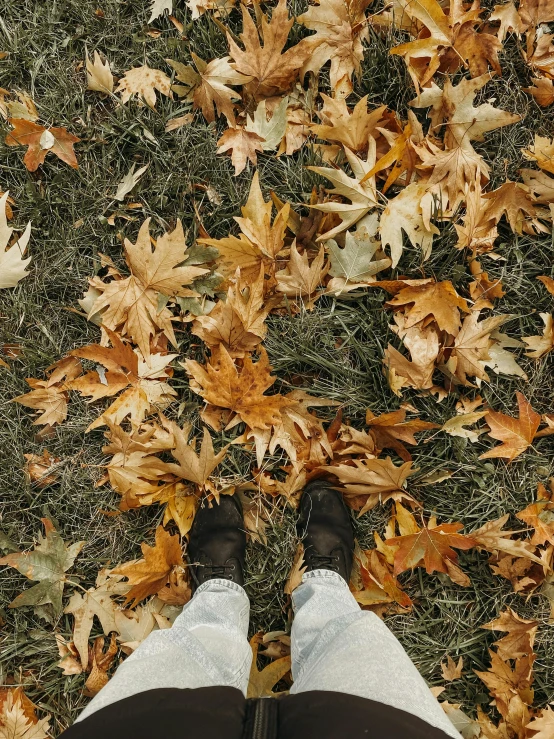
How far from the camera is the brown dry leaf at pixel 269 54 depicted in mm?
1778

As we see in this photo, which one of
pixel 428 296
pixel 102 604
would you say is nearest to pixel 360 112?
pixel 428 296

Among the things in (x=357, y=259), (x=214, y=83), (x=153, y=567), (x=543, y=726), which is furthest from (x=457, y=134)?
(x=543, y=726)

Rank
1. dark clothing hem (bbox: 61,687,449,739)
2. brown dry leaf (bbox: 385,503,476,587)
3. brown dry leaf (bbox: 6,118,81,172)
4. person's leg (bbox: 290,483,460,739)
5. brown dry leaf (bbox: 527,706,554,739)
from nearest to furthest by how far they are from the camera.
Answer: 1. dark clothing hem (bbox: 61,687,449,739)
2. person's leg (bbox: 290,483,460,739)
3. brown dry leaf (bbox: 527,706,554,739)
4. brown dry leaf (bbox: 385,503,476,587)
5. brown dry leaf (bbox: 6,118,81,172)

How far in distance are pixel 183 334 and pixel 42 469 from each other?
68 centimetres

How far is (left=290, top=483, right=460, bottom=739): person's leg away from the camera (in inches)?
42.1

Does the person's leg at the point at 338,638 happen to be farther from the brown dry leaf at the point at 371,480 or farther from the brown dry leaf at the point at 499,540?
the brown dry leaf at the point at 499,540

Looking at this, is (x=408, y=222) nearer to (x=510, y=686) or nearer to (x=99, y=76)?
(x=99, y=76)

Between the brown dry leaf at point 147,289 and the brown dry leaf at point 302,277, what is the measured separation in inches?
10.5

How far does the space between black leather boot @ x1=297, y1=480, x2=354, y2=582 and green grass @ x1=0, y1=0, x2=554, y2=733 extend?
64 millimetres

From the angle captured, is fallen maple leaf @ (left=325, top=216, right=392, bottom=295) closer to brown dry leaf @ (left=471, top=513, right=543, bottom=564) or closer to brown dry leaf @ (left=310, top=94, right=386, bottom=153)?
brown dry leaf @ (left=310, top=94, right=386, bottom=153)

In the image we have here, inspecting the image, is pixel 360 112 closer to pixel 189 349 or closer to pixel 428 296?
pixel 428 296

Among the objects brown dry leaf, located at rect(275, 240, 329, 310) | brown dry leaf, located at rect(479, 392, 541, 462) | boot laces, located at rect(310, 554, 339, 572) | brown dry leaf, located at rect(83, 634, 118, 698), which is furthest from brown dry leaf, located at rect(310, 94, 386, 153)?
brown dry leaf, located at rect(83, 634, 118, 698)

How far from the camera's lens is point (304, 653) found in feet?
4.78

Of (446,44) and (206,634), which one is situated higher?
(446,44)
